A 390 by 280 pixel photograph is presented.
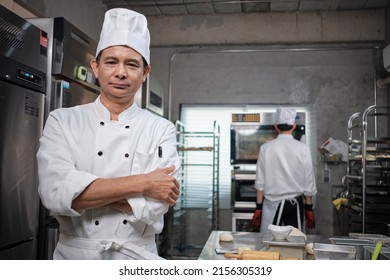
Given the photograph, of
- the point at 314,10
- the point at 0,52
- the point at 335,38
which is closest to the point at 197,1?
the point at 314,10

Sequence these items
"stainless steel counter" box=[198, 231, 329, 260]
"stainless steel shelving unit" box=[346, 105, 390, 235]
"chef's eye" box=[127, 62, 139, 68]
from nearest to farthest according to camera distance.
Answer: "chef's eye" box=[127, 62, 139, 68], "stainless steel counter" box=[198, 231, 329, 260], "stainless steel shelving unit" box=[346, 105, 390, 235]

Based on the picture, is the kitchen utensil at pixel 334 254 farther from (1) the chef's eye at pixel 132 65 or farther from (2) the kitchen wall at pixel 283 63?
(2) the kitchen wall at pixel 283 63

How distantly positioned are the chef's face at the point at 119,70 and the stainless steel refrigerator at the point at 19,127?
0.62 metres

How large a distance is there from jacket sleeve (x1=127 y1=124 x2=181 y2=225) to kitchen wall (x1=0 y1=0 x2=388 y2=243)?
2477mm

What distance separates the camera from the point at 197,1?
10.0 ft

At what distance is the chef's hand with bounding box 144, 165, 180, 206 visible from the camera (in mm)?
810

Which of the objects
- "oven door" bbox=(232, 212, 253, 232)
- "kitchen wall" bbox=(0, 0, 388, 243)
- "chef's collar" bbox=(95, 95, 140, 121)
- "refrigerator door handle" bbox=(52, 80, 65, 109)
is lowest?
"oven door" bbox=(232, 212, 253, 232)

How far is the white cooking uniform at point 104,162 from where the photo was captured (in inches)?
33.2

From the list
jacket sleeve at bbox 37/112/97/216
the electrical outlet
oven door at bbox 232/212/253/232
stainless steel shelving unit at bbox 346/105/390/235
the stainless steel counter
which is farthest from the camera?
the electrical outlet

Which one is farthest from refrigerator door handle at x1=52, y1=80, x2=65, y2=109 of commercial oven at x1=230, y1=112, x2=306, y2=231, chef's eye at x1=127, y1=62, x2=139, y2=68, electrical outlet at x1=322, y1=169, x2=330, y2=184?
electrical outlet at x1=322, y1=169, x2=330, y2=184

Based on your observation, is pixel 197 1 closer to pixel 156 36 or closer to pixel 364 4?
pixel 156 36

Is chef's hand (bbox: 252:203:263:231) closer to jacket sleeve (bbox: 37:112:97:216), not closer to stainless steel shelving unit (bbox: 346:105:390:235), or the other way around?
stainless steel shelving unit (bbox: 346:105:390:235)

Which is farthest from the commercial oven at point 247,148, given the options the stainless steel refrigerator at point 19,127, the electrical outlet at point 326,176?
the stainless steel refrigerator at point 19,127

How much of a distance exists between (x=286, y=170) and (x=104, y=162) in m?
A: 1.65
